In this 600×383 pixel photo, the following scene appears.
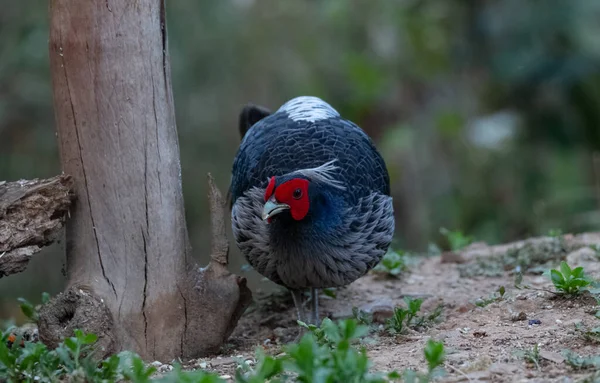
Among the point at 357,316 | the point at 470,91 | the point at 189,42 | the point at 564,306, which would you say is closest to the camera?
the point at 564,306

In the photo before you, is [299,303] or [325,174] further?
[299,303]

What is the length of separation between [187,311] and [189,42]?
21.7 feet

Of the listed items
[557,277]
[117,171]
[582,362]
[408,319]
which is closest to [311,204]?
[408,319]

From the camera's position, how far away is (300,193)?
445cm

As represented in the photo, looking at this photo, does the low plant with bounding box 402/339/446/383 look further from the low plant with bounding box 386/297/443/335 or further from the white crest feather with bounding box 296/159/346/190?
the white crest feather with bounding box 296/159/346/190

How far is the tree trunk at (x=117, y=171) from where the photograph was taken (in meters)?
4.27

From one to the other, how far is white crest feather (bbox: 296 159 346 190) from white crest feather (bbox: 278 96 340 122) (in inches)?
25.7

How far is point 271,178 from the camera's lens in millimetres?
4707

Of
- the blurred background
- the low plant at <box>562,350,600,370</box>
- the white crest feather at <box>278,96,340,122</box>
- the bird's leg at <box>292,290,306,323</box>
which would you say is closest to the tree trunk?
the bird's leg at <box>292,290,306,323</box>

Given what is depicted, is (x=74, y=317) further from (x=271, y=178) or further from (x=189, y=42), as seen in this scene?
(x=189, y=42)

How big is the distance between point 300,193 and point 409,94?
29.6ft

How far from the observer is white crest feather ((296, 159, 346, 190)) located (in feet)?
15.0

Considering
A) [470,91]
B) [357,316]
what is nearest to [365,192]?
[357,316]

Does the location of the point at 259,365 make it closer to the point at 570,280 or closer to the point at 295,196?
the point at 295,196
